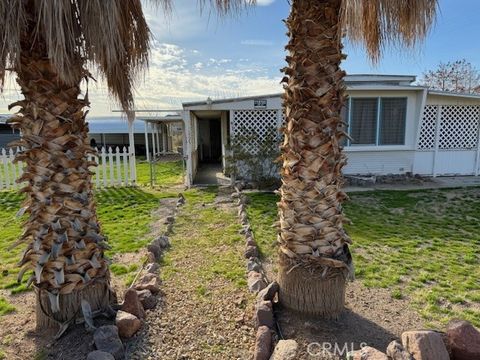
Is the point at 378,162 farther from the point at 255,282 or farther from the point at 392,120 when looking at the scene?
the point at 255,282

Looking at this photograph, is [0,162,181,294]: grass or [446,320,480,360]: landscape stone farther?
[0,162,181,294]: grass

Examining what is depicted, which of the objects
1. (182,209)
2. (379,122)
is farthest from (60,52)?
(379,122)

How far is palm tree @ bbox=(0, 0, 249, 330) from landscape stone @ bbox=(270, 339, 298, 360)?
1.67 metres

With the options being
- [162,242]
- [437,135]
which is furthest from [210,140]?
[162,242]

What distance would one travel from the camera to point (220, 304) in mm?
3416

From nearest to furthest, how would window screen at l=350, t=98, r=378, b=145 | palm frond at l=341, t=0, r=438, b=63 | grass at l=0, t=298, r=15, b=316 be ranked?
palm frond at l=341, t=0, r=438, b=63 < grass at l=0, t=298, r=15, b=316 < window screen at l=350, t=98, r=378, b=145

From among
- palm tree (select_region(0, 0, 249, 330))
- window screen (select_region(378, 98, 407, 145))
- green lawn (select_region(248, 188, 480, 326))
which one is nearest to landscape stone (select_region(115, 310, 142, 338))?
palm tree (select_region(0, 0, 249, 330))

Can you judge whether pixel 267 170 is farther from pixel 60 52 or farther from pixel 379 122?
pixel 60 52

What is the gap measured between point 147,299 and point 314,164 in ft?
6.97

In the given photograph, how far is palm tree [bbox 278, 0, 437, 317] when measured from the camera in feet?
9.12

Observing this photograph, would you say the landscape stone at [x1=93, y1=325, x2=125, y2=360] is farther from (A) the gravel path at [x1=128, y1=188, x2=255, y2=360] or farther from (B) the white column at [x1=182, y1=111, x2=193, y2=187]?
(B) the white column at [x1=182, y1=111, x2=193, y2=187]

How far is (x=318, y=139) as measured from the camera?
281 cm

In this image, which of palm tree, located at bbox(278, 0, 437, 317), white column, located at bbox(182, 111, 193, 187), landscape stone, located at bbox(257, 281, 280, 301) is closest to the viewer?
palm tree, located at bbox(278, 0, 437, 317)

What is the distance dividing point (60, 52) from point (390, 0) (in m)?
2.49
